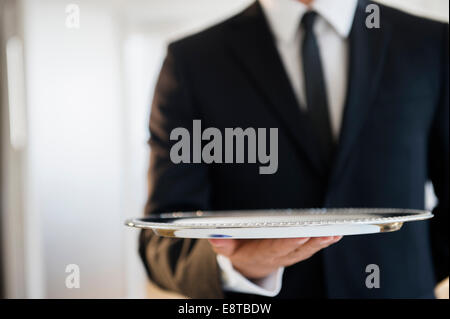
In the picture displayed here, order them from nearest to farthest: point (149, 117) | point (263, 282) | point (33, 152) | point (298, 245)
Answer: point (298, 245) → point (263, 282) → point (149, 117) → point (33, 152)

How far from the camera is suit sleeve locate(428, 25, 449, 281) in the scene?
1.52 ft

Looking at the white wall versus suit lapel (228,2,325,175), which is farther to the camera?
the white wall

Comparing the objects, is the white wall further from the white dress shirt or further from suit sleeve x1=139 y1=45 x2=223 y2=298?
the white dress shirt

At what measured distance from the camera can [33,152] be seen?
4.15 feet

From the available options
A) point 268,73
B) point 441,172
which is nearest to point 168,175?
point 268,73

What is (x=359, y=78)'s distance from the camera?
44 cm

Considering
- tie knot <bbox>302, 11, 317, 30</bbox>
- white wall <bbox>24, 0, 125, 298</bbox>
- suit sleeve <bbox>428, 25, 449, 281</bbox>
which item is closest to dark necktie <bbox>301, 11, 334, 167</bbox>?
tie knot <bbox>302, 11, 317, 30</bbox>

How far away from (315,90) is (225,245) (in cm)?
18

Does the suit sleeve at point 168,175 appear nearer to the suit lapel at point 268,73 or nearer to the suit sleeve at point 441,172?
the suit lapel at point 268,73

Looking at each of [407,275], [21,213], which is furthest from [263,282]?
[21,213]

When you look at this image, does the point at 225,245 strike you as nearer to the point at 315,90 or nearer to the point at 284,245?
the point at 284,245

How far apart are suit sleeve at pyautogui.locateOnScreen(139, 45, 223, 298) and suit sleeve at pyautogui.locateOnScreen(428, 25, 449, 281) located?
243 mm
